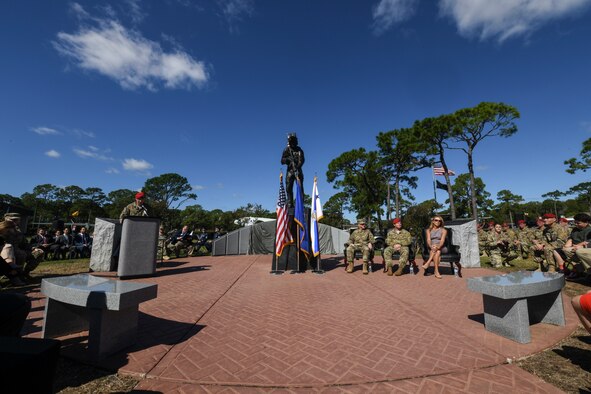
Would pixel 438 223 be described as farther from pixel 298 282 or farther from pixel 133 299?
pixel 133 299

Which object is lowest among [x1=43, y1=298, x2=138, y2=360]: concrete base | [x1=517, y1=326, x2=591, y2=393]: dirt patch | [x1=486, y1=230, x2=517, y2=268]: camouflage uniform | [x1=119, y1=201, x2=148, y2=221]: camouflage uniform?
[x1=517, y1=326, x2=591, y2=393]: dirt patch

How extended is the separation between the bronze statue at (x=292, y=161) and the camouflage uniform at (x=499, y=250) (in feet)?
22.7

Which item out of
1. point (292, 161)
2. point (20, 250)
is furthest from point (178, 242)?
point (292, 161)

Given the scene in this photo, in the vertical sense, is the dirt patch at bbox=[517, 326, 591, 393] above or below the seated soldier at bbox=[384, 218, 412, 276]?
below

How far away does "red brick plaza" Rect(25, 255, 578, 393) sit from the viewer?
219cm

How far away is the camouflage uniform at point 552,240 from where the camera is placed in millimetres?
6929

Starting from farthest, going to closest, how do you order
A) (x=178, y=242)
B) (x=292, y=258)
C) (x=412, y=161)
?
(x=412, y=161) → (x=178, y=242) → (x=292, y=258)

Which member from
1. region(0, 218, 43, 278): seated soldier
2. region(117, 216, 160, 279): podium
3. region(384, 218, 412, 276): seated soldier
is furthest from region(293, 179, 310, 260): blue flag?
region(0, 218, 43, 278): seated soldier

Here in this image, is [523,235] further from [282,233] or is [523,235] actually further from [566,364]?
[566,364]

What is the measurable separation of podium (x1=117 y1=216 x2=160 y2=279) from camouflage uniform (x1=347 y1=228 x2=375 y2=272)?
554 centimetres

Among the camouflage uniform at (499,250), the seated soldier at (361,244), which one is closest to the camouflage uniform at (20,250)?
the seated soldier at (361,244)

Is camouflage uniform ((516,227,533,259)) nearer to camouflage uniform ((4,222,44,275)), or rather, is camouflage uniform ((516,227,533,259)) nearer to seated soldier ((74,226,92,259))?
camouflage uniform ((4,222,44,275))

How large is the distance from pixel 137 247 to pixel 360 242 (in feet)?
20.3

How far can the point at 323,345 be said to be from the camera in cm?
289
